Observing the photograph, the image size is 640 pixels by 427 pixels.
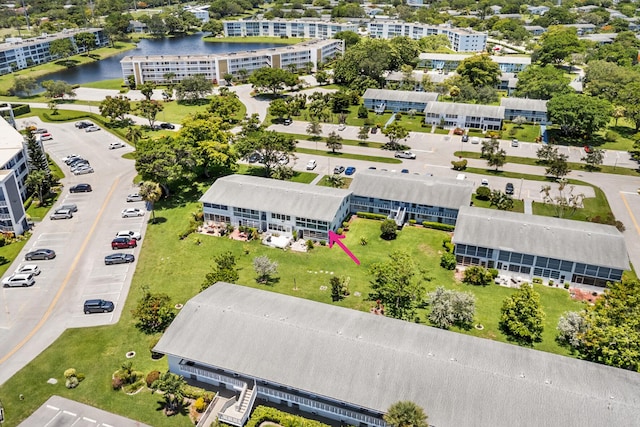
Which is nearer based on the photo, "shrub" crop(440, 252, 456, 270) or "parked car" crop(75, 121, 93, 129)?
"shrub" crop(440, 252, 456, 270)

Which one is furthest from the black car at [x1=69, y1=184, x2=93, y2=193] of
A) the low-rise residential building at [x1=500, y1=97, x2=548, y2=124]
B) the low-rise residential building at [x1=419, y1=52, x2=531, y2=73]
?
the low-rise residential building at [x1=419, y1=52, x2=531, y2=73]

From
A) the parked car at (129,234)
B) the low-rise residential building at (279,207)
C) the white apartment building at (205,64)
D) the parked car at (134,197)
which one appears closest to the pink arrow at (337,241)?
the low-rise residential building at (279,207)

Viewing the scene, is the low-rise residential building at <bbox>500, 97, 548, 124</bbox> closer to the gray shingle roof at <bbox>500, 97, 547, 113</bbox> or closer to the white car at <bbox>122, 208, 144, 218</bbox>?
the gray shingle roof at <bbox>500, 97, 547, 113</bbox>

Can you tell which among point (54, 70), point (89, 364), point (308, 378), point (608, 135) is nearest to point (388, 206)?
point (308, 378)

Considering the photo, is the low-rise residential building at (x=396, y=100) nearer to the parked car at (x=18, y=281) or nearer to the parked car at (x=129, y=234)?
the parked car at (x=129, y=234)

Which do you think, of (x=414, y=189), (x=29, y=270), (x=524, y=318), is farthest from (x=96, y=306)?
(x=414, y=189)
